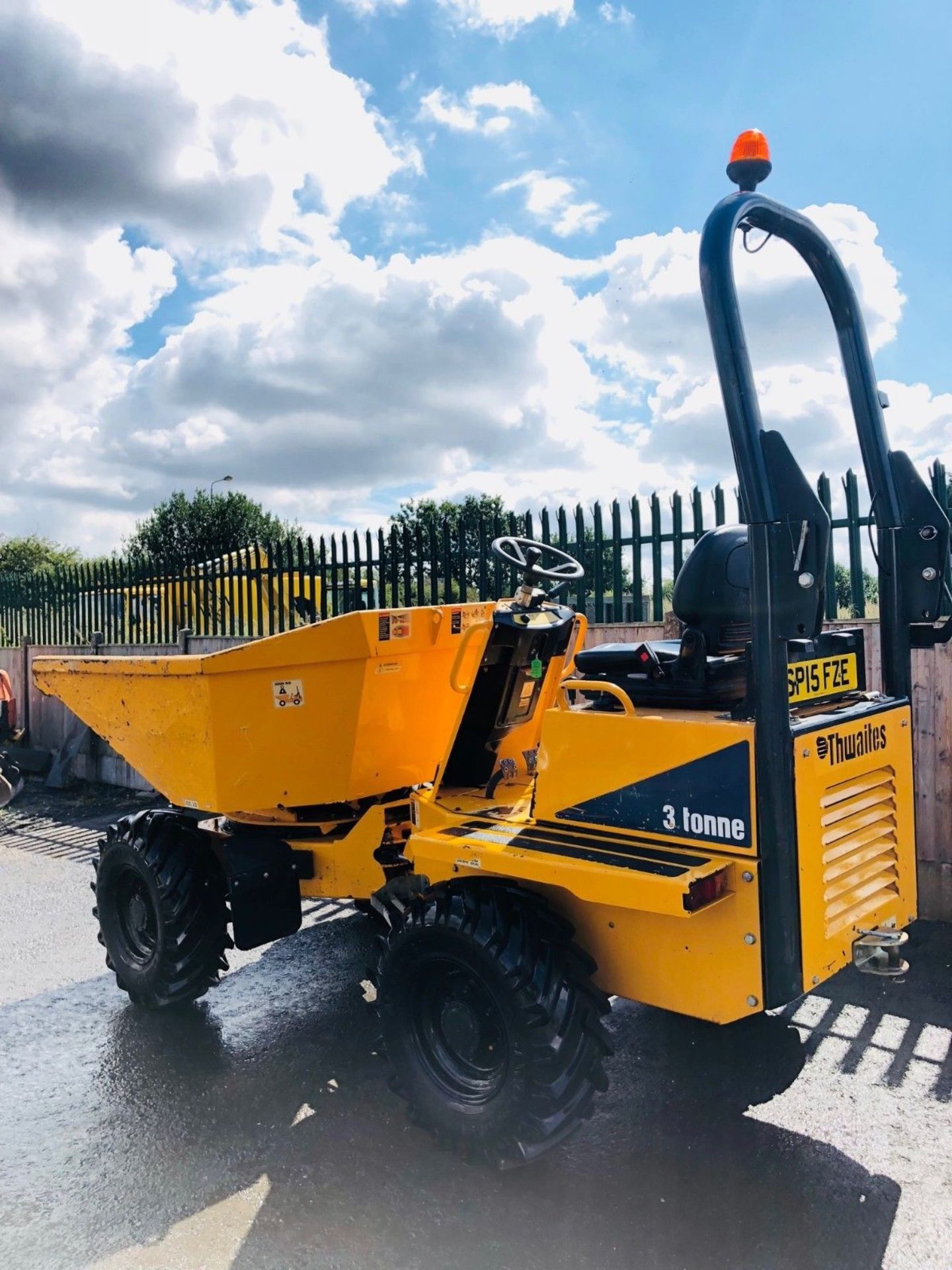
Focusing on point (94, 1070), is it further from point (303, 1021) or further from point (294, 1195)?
point (294, 1195)

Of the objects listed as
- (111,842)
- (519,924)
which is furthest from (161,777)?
(519,924)

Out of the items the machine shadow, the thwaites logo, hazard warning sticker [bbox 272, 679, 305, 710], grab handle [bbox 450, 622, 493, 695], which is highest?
grab handle [bbox 450, 622, 493, 695]

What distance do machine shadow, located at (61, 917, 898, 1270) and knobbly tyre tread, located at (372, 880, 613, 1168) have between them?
196mm

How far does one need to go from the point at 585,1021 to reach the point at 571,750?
0.86 metres

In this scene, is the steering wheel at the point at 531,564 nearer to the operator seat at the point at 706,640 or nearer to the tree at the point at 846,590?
the operator seat at the point at 706,640

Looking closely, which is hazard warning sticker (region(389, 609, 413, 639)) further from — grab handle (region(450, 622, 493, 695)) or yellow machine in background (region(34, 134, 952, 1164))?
grab handle (region(450, 622, 493, 695))

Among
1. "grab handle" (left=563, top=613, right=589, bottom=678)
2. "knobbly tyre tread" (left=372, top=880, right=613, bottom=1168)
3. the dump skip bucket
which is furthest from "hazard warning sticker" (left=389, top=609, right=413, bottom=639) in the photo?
"knobbly tyre tread" (left=372, top=880, right=613, bottom=1168)

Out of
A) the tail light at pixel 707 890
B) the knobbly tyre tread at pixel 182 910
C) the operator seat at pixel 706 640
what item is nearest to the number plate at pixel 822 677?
the operator seat at pixel 706 640

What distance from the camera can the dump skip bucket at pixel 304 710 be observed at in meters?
3.94

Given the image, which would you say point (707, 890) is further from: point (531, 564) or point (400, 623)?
point (400, 623)

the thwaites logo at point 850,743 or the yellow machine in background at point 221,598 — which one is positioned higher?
the yellow machine in background at point 221,598

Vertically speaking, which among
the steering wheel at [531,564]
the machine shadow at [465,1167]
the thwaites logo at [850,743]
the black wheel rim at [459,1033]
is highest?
the steering wheel at [531,564]

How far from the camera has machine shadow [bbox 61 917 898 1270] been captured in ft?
8.99

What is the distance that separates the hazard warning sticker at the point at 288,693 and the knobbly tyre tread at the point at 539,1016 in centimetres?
123
